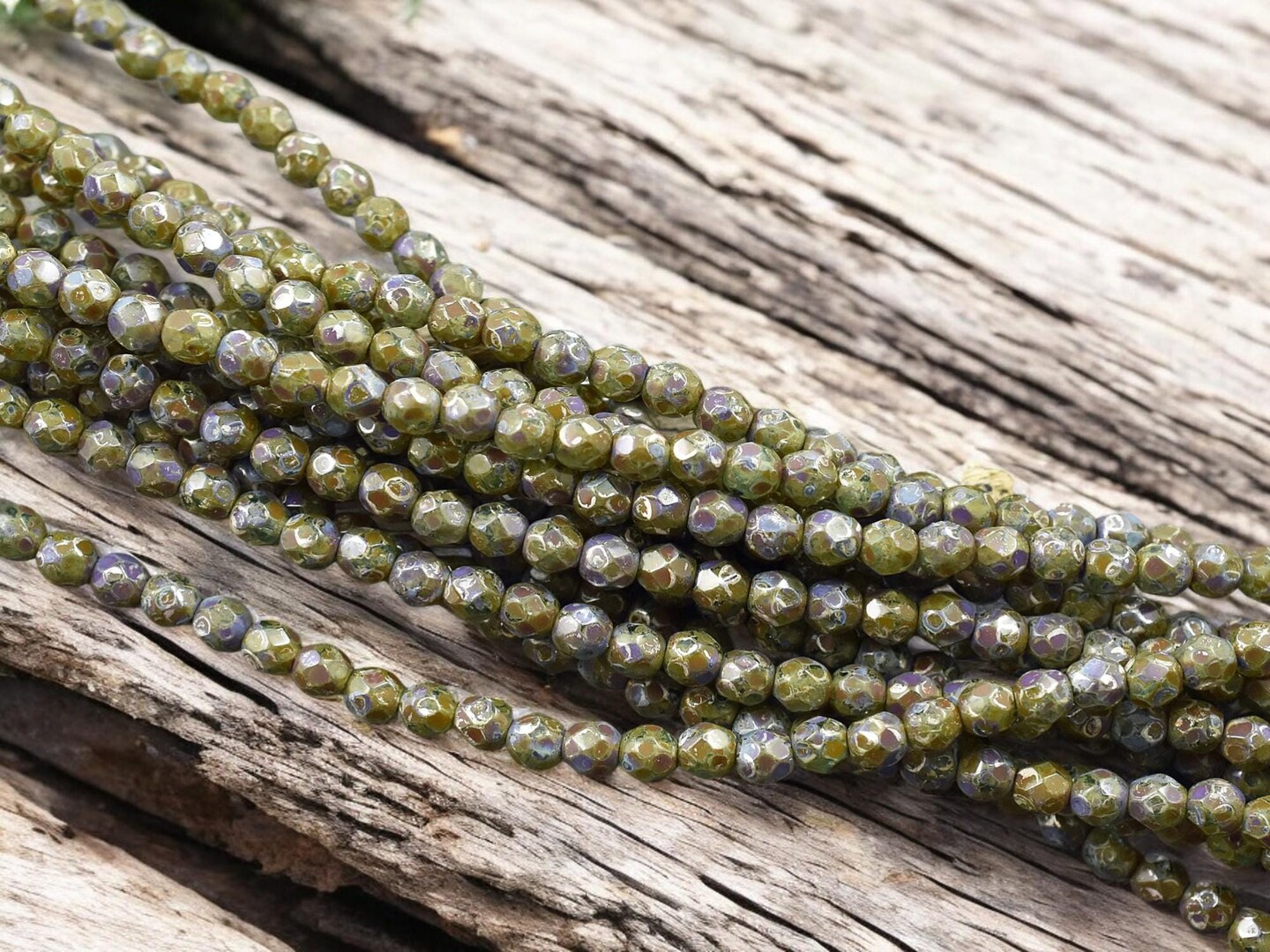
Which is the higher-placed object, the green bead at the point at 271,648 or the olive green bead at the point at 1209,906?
the olive green bead at the point at 1209,906

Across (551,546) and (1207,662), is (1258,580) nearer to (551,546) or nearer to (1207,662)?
(1207,662)

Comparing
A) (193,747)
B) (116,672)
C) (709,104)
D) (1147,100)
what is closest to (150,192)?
(116,672)

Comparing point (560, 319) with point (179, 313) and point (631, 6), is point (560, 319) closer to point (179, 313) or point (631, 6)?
point (179, 313)

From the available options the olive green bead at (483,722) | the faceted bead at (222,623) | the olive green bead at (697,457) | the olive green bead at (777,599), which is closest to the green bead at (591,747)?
the olive green bead at (483,722)

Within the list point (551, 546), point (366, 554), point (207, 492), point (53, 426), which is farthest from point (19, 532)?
point (551, 546)

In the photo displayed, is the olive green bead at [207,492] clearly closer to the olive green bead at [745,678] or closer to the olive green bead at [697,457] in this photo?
the olive green bead at [697,457]
